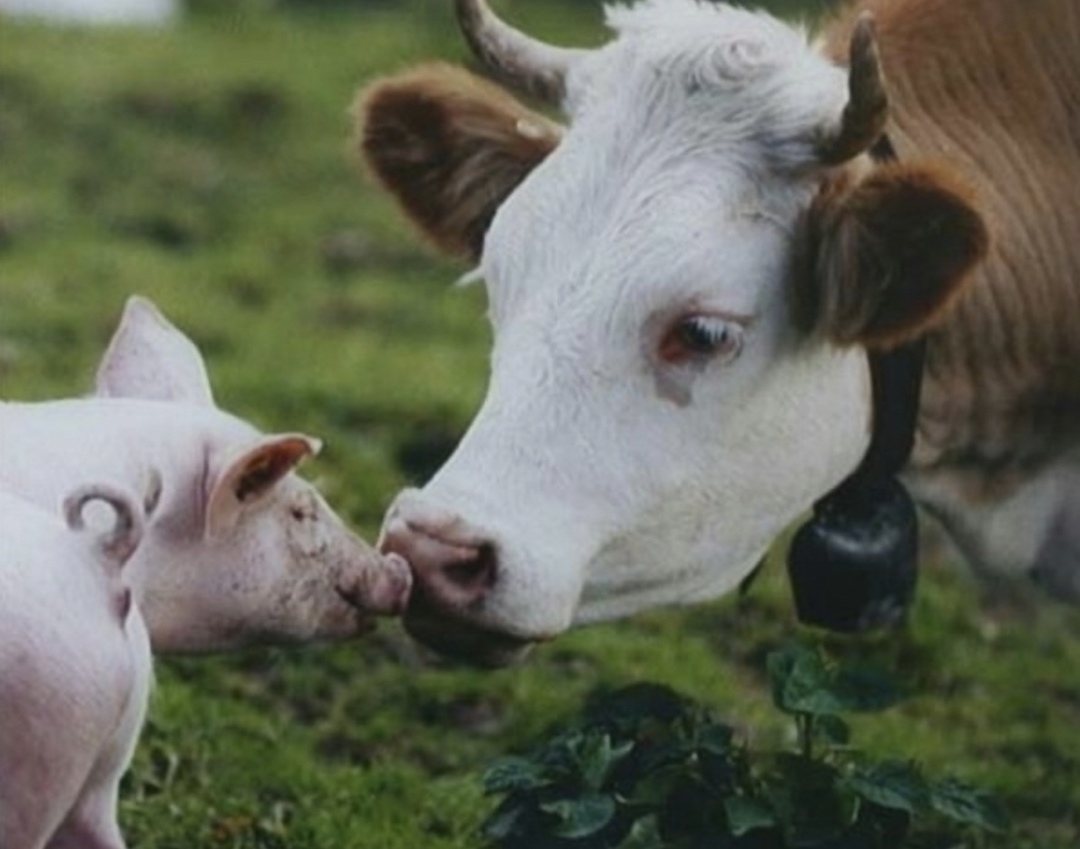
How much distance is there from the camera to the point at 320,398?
1116 cm

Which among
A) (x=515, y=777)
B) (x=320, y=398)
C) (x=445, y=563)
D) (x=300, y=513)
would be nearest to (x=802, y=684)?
(x=515, y=777)

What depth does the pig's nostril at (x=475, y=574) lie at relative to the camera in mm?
6238

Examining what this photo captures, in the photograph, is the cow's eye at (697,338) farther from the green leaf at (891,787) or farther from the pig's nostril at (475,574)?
the green leaf at (891,787)

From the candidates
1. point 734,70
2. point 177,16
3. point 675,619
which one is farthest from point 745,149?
point 177,16

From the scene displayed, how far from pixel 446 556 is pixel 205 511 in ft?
1.41

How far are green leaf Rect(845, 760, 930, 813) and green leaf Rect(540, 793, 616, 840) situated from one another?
458mm

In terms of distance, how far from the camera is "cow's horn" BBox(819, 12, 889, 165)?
248 inches

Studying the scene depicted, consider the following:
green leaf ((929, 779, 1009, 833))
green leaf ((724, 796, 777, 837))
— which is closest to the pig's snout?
green leaf ((724, 796, 777, 837))

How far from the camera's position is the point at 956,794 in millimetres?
6613

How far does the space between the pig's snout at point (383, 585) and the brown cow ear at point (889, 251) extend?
96cm

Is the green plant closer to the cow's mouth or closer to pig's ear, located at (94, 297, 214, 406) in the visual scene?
the cow's mouth

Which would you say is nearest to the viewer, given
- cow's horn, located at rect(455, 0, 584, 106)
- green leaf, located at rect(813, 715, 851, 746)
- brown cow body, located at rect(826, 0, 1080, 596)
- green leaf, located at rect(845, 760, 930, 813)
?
green leaf, located at rect(845, 760, 930, 813)

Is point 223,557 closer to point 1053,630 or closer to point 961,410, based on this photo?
point 961,410

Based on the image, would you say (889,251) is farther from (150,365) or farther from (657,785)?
(150,365)
